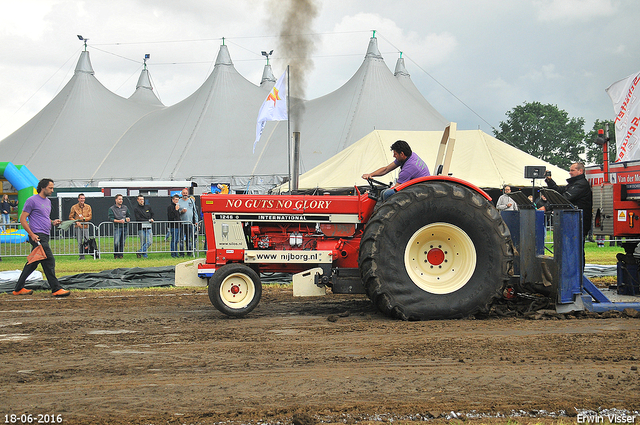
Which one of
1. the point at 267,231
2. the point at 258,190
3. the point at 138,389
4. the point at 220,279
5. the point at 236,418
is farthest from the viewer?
the point at 258,190

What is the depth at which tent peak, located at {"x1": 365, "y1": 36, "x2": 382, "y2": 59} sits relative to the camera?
28.7m

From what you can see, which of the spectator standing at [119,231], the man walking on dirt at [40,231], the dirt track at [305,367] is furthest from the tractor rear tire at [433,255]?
the spectator standing at [119,231]

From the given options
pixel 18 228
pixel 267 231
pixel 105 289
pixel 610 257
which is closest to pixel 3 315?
pixel 105 289

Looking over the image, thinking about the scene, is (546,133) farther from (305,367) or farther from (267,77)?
(305,367)

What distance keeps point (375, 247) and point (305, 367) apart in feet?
5.43

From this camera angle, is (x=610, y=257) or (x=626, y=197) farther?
(x=610, y=257)

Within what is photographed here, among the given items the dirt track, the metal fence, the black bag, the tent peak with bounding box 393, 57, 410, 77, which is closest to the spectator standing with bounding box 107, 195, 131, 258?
the metal fence

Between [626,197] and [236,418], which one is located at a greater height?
[626,197]

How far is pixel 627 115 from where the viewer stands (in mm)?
9250

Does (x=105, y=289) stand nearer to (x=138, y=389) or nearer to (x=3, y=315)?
(x=3, y=315)

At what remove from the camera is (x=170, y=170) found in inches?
1086

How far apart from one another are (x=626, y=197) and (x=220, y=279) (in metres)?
4.45

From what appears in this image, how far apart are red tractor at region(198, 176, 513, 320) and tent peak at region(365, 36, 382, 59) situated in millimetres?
24117

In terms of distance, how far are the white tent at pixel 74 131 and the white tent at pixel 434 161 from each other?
45.4ft
